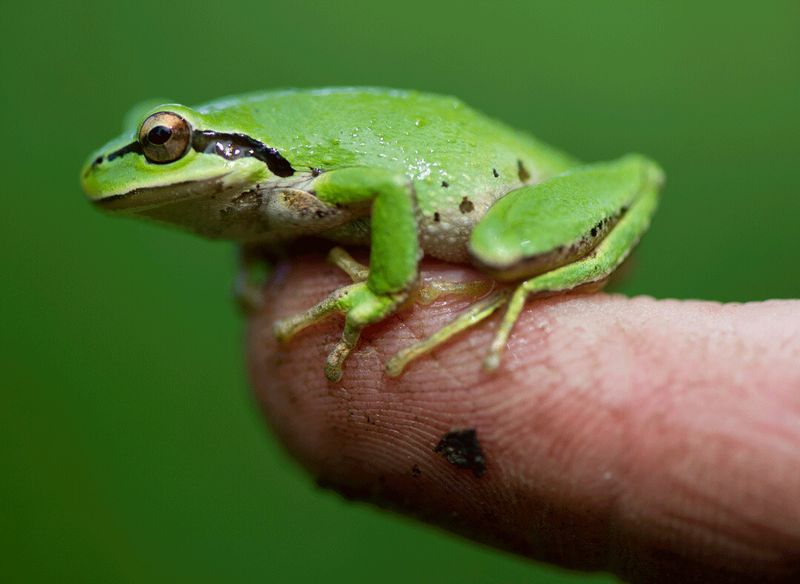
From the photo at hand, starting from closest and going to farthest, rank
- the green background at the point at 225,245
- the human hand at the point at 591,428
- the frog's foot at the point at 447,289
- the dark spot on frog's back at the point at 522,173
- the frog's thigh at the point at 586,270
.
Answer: the human hand at the point at 591,428 < the frog's thigh at the point at 586,270 < the frog's foot at the point at 447,289 < the dark spot on frog's back at the point at 522,173 < the green background at the point at 225,245

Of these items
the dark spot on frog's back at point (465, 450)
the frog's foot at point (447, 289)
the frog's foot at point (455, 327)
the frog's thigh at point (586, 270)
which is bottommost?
the dark spot on frog's back at point (465, 450)

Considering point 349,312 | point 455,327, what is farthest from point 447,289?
point 349,312

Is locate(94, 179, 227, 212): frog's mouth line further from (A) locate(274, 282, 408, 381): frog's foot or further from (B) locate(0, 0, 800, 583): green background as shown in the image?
(B) locate(0, 0, 800, 583): green background

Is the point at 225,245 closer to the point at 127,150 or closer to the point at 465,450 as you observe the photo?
the point at 127,150

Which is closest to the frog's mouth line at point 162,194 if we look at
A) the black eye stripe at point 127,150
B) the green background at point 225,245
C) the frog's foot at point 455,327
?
the black eye stripe at point 127,150

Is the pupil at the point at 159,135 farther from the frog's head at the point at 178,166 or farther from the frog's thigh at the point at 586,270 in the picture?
the frog's thigh at the point at 586,270

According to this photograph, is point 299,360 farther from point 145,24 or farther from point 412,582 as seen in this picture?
point 145,24

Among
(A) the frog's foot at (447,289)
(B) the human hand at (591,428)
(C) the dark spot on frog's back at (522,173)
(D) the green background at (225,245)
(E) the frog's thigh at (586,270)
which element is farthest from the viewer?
(D) the green background at (225,245)
